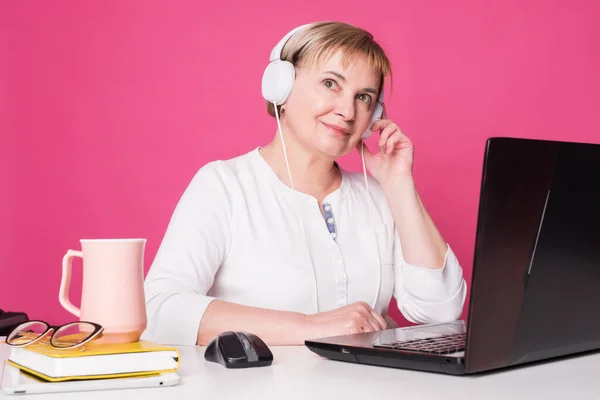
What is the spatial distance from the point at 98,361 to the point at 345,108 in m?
1.17

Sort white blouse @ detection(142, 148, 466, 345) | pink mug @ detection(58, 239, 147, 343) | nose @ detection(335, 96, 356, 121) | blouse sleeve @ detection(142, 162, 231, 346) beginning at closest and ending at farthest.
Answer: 1. pink mug @ detection(58, 239, 147, 343)
2. blouse sleeve @ detection(142, 162, 231, 346)
3. white blouse @ detection(142, 148, 466, 345)
4. nose @ detection(335, 96, 356, 121)

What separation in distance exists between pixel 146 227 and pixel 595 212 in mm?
2213

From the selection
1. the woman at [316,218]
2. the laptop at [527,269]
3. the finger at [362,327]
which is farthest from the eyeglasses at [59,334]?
the woman at [316,218]

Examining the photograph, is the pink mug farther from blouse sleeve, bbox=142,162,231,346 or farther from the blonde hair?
the blonde hair

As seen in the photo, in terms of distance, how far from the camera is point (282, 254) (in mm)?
1984

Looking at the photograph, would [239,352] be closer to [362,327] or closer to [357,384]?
[357,384]

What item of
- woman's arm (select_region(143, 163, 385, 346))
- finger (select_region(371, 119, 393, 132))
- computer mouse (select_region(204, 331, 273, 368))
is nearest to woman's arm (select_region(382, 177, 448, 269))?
finger (select_region(371, 119, 393, 132))

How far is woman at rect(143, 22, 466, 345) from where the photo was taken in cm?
194

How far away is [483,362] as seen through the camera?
97 centimetres

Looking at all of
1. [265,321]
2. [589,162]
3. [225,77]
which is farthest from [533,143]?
[225,77]

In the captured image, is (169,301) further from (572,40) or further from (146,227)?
(572,40)

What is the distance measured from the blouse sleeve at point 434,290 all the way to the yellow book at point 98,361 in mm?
1025

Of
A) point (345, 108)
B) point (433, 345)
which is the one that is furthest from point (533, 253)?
point (345, 108)

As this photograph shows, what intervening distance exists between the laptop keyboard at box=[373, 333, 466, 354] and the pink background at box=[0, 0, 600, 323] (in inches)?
74.0
